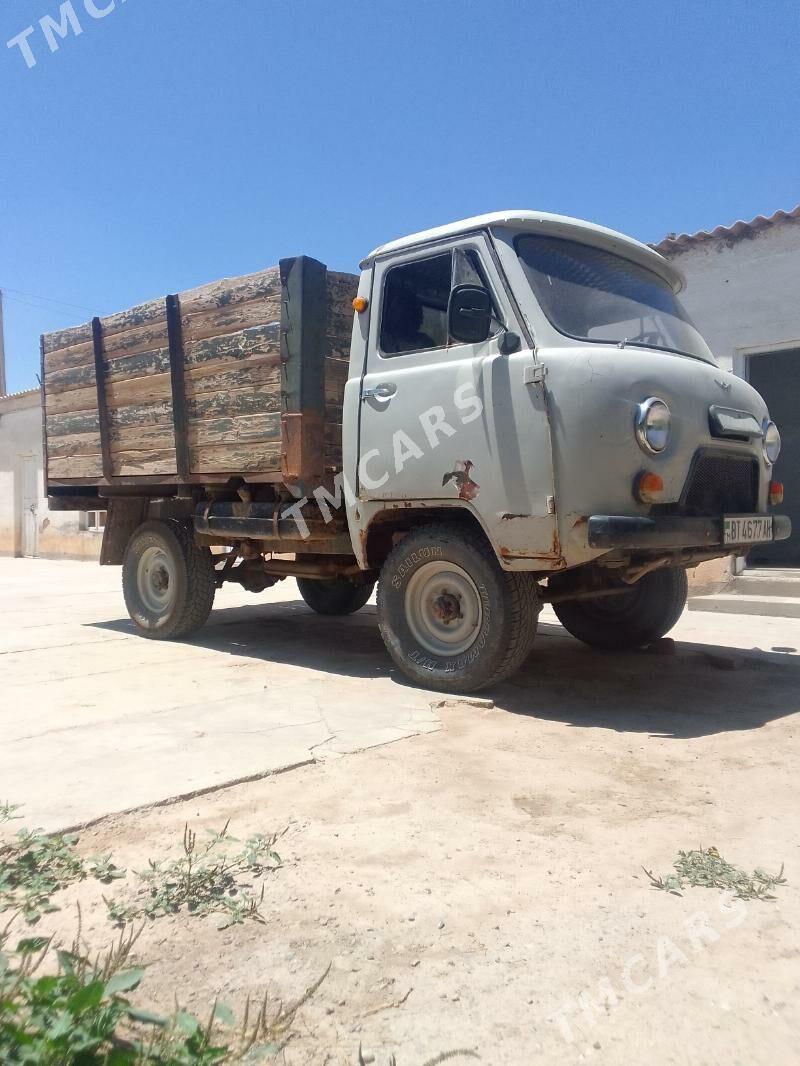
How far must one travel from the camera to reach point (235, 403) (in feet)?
16.8

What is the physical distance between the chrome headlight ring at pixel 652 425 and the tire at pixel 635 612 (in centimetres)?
185

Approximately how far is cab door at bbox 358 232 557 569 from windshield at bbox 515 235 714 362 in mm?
212

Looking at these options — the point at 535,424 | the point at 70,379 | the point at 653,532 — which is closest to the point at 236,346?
the point at 70,379

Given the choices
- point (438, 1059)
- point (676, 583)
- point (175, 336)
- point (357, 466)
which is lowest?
point (438, 1059)

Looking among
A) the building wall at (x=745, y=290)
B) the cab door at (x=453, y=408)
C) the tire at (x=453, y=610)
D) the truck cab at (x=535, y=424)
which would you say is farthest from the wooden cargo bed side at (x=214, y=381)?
the building wall at (x=745, y=290)

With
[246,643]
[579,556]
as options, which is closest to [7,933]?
[579,556]

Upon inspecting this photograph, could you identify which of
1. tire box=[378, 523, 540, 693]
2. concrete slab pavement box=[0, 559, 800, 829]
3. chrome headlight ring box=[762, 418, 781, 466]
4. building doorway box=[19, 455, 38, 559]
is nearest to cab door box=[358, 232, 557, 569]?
tire box=[378, 523, 540, 693]

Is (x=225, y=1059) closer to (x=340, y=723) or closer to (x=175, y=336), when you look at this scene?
(x=340, y=723)

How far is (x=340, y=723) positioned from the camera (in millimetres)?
3725

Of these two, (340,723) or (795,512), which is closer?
(340,723)

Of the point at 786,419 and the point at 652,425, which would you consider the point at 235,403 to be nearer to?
the point at 652,425

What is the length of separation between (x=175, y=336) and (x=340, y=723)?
3108mm

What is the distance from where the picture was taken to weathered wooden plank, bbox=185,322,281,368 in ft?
15.9

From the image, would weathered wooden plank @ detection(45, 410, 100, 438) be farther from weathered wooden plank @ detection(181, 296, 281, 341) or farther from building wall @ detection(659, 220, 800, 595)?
building wall @ detection(659, 220, 800, 595)
